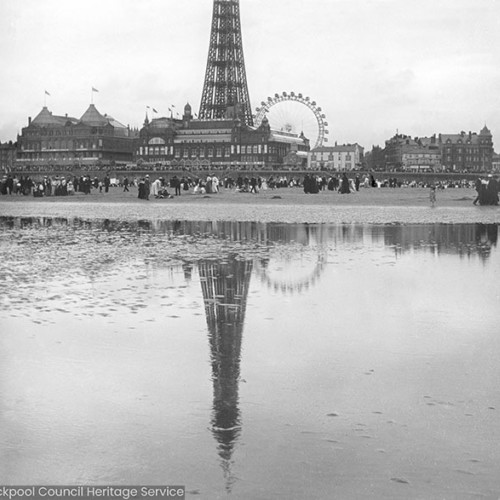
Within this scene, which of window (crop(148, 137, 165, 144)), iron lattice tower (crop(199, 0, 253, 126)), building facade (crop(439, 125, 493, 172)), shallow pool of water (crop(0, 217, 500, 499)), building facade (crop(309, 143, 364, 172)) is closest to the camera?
shallow pool of water (crop(0, 217, 500, 499))

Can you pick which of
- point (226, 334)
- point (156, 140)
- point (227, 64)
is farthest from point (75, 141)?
point (226, 334)

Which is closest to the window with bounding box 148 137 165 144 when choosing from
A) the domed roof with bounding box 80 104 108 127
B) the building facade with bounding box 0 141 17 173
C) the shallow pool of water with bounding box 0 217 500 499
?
the domed roof with bounding box 80 104 108 127

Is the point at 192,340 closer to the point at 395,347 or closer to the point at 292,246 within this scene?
the point at 395,347

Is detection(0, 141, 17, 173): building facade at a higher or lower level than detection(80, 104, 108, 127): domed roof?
lower

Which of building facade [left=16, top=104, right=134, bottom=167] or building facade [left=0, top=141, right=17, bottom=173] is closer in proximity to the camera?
building facade [left=16, top=104, right=134, bottom=167]

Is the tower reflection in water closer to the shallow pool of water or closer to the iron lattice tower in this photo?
the shallow pool of water

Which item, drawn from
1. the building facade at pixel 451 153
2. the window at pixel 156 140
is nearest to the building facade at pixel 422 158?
the building facade at pixel 451 153

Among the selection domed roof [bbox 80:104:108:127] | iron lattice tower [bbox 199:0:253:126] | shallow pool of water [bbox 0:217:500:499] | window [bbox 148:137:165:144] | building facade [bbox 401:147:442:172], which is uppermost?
iron lattice tower [bbox 199:0:253:126]

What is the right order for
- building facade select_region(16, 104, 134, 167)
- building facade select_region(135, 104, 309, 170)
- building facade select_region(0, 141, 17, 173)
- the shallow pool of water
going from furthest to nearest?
building facade select_region(0, 141, 17, 173)
building facade select_region(16, 104, 134, 167)
building facade select_region(135, 104, 309, 170)
the shallow pool of water
